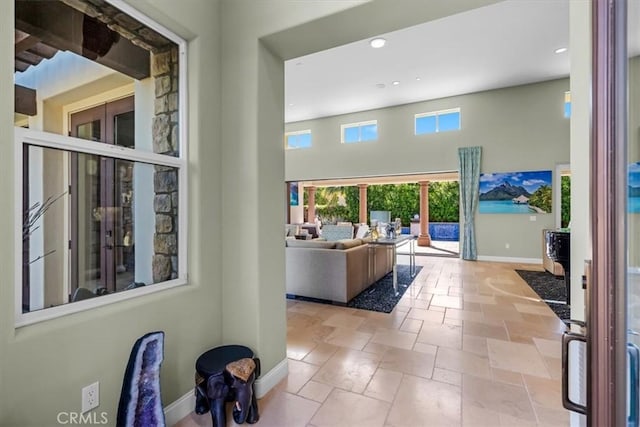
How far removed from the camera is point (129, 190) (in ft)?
5.95

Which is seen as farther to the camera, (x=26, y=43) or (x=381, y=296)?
(x=381, y=296)

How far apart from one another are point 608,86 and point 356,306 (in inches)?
140

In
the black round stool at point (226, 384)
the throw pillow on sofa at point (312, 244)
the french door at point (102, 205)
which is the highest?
the french door at point (102, 205)

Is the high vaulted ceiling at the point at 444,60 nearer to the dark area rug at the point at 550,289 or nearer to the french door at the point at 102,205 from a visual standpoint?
the french door at the point at 102,205

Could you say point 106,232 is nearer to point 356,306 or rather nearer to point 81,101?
point 81,101

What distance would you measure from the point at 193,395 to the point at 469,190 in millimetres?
7362

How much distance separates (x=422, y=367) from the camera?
7.77 feet

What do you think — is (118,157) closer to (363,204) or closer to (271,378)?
(271,378)

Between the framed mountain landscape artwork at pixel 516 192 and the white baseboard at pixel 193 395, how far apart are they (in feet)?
22.4

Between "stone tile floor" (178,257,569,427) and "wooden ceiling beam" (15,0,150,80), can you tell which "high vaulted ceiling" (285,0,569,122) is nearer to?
"wooden ceiling beam" (15,0,150,80)

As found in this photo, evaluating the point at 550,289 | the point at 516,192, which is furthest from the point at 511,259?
the point at 550,289

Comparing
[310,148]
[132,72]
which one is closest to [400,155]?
[310,148]

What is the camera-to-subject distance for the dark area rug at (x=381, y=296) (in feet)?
12.6

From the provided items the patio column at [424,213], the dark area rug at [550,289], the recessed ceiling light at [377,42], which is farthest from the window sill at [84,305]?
the patio column at [424,213]
